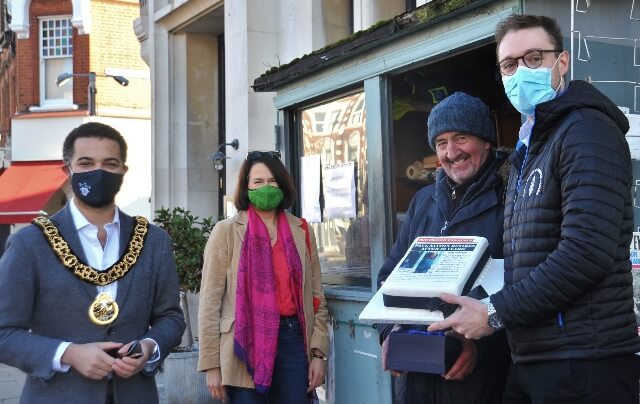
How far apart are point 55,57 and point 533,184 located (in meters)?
21.8

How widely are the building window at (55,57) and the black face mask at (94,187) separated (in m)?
19.9

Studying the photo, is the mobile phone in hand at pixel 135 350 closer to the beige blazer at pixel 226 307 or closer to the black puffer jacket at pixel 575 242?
the black puffer jacket at pixel 575 242

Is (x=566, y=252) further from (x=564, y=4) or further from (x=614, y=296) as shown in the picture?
(x=564, y=4)

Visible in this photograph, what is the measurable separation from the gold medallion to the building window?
20142mm

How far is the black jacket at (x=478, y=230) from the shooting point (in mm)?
2975

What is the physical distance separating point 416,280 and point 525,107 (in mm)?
702

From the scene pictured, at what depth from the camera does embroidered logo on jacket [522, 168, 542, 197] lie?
2.46 meters

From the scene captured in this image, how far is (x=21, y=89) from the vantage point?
21938 mm

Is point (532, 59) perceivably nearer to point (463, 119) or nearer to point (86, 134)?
point (463, 119)

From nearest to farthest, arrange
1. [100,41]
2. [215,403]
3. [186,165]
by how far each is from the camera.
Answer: [215,403]
[186,165]
[100,41]

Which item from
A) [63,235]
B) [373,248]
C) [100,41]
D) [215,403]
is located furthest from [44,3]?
[63,235]

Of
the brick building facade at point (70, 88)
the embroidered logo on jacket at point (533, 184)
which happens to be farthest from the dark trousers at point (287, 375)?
the brick building facade at point (70, 88)

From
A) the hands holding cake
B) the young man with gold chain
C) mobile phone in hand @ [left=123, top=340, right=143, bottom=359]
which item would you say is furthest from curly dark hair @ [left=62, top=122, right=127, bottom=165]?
the hands holding cake

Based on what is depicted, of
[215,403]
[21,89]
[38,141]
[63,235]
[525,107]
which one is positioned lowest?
[215,403]
